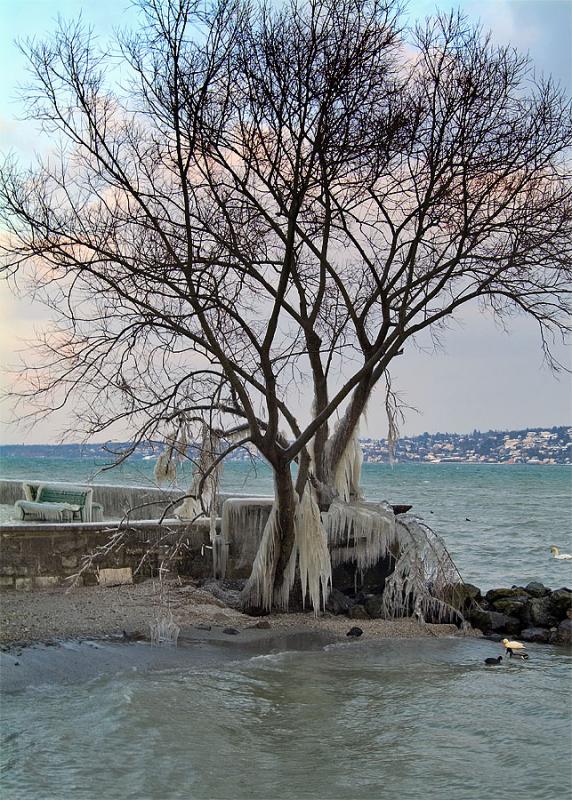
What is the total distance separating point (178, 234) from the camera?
535 inches

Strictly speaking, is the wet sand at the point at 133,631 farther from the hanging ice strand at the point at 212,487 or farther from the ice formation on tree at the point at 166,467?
the ice formation on tree at the point at 166,467

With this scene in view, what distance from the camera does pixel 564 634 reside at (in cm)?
1423

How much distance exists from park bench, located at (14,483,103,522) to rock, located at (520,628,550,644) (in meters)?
8.35

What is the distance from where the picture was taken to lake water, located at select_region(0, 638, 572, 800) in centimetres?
802

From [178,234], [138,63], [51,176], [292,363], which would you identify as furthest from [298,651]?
[138,63]

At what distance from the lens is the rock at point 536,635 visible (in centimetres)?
1422

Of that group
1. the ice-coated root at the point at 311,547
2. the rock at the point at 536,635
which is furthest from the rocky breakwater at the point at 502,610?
the ice-coated root at the point at 311,547

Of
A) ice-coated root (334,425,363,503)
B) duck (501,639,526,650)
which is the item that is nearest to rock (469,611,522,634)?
duck (501,639,526,650)

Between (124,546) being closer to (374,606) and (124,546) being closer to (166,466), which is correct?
(166,466)

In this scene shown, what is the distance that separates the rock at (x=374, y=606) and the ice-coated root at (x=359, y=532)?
527mm

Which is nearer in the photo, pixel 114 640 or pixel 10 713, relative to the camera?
pixel 10 713

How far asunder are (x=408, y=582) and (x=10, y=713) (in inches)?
260

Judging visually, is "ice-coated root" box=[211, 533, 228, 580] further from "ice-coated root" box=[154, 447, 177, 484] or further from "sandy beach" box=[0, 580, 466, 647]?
"ice-coated root" box=[154, 447, 177, 484]

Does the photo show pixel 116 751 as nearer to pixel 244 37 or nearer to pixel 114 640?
pixel 114 640
